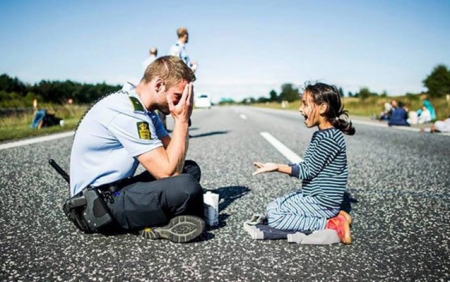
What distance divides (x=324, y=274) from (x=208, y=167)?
3399mm

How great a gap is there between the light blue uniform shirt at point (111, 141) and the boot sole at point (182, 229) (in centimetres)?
49

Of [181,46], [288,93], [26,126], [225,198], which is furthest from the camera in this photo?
[288,93]

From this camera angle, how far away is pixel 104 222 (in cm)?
229

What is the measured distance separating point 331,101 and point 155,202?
1.50 meters

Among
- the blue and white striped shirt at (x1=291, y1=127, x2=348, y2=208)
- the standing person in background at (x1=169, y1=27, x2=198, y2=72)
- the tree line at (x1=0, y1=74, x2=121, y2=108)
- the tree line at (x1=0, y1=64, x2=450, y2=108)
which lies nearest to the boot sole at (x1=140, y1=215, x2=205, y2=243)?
the blue and white striped shirt at (x1=291, y1=127, x2=348, y2=208)

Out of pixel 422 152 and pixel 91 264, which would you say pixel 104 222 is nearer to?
pixel 91 264

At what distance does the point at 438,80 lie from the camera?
63.2 metres

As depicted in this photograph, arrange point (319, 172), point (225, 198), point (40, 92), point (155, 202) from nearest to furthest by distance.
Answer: point (155, 202)
point (319, 172)
point (225, 198)
point (40, 92)

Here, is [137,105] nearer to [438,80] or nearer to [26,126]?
[26,126]

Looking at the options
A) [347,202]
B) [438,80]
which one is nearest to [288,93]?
[438,80]

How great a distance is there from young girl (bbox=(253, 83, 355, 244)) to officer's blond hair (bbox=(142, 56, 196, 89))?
34.3 inches

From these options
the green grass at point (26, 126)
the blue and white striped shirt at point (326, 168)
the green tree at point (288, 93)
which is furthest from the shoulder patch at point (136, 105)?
the green tree at point (288, 93)

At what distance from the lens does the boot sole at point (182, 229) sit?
2.25m

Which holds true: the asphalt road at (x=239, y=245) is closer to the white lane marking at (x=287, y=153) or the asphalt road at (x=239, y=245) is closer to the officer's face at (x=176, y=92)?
the officer's face at (x=176, y=92)
